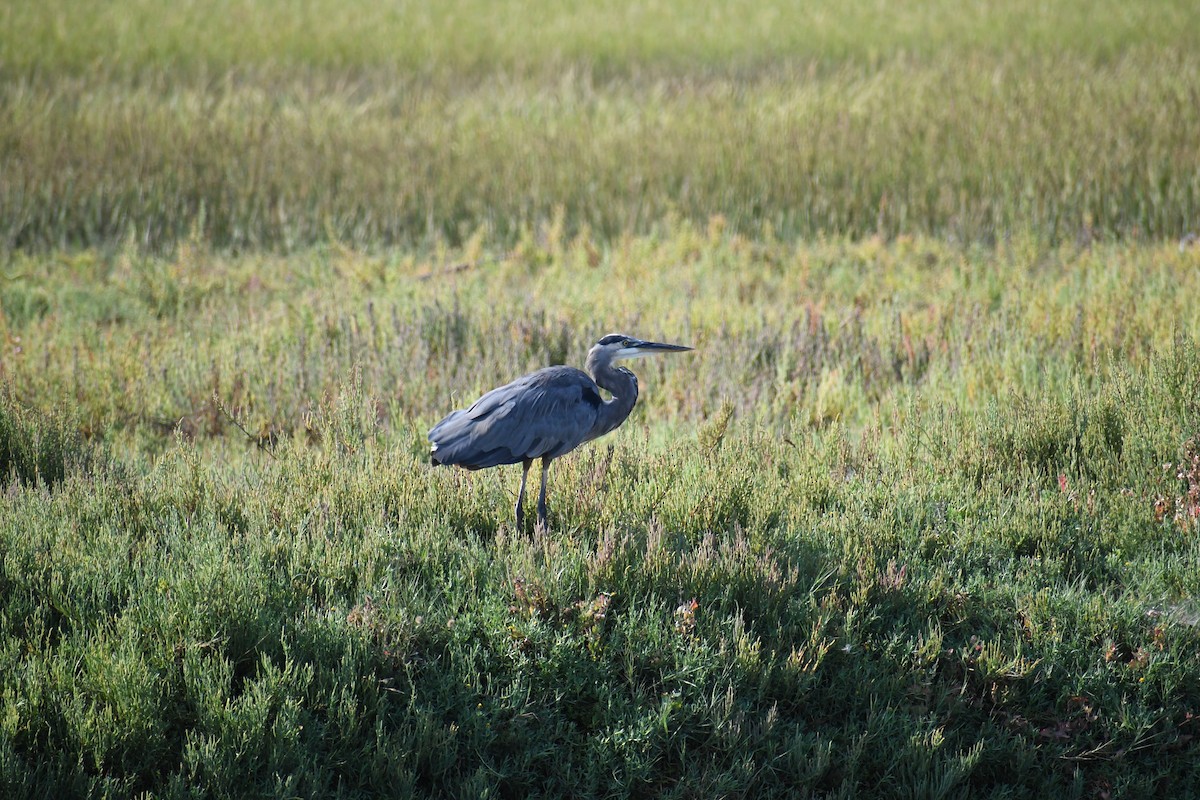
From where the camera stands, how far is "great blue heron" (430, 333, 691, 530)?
4.71m

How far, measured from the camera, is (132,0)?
19.5m

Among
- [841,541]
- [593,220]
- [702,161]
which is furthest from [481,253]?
[841,541]

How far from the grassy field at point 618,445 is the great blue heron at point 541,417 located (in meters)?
0.37

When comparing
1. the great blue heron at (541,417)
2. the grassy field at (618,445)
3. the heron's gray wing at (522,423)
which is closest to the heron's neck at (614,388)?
the great blue heron at (541,417)

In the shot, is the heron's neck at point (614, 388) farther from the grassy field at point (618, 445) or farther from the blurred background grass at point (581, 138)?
the blurred background grass at point (581, 138)

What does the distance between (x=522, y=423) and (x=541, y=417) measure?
95 millimetres

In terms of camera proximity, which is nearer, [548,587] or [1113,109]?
[548,587]

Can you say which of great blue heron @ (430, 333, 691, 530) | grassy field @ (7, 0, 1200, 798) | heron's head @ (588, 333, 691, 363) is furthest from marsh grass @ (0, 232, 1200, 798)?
heron's head @ (588, 333, 691, 363)

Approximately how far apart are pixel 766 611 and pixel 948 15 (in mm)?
17285

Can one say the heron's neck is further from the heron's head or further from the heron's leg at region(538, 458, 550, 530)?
the heron's leg at region(538, 458, 550, 530)

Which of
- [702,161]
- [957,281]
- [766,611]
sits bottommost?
[766,611]

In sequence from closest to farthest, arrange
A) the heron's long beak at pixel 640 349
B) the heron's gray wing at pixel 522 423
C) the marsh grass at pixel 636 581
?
the marsh grass at pixel 636 581 → the heron's gray wing at pixel 522 423 → the heron's long beak at pixel 640 349

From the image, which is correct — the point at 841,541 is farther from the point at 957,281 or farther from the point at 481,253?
the point at 481,253

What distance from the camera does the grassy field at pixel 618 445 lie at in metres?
3.99
